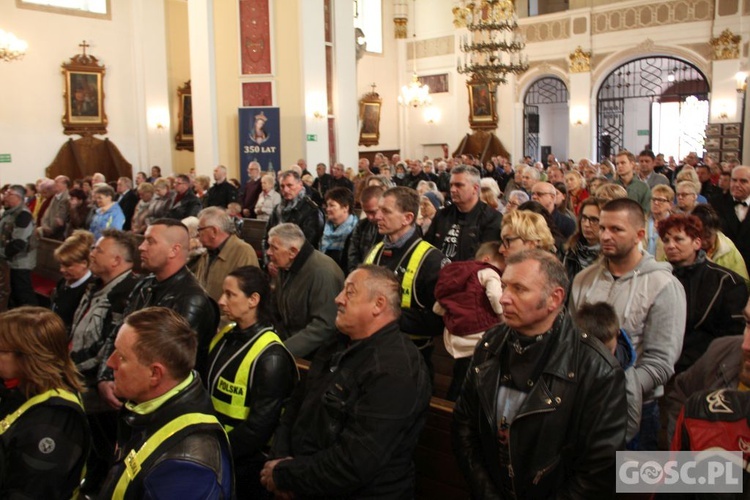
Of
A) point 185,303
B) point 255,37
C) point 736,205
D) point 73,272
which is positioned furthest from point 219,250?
point 255,37

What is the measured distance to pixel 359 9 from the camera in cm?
2133

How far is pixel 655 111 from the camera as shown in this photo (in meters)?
23.4

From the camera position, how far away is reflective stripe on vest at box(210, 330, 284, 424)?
292cm

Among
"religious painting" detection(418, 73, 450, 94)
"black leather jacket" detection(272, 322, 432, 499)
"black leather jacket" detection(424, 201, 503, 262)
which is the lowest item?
"black leather jacket" detection(272, 322, 432, 499)

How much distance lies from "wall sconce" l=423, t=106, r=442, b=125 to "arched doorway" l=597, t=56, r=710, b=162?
5.25 m

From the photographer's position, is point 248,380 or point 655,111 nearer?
point 248,380

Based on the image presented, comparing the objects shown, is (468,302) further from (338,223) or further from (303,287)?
(338,223)

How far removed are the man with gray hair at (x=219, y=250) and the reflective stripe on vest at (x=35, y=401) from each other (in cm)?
222

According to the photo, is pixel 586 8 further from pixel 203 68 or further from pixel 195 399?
pixel 195 399

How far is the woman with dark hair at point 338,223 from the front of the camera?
5688 millimetres

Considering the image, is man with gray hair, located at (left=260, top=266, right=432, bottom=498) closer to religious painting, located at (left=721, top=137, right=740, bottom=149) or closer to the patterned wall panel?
religious painting, located at (left=721, top=137, right=740, bottom=149)

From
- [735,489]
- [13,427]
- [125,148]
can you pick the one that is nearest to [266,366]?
[13,427]

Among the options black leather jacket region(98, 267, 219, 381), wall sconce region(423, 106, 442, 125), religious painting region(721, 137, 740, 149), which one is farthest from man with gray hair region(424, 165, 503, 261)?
wall sconce region(423, 106, 442, 125)

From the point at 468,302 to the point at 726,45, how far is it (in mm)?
16304
